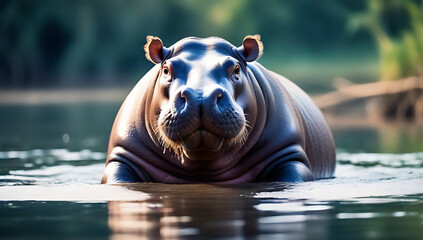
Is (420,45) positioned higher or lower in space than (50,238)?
higher

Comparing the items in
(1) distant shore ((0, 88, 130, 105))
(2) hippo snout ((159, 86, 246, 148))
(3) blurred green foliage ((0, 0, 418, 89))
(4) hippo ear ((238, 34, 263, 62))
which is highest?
(3) blurred green foliage ((0, 0, 418, 89))

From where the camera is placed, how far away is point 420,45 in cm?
1680

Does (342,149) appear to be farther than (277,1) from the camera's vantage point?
No

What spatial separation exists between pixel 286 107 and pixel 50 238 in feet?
11.0

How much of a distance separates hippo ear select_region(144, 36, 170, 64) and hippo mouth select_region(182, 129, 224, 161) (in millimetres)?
832

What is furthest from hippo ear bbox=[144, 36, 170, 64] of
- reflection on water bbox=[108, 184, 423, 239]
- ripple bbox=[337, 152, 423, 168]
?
ripple bbox=[337, 152, 423, 168]

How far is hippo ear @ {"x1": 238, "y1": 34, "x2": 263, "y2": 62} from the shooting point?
6.54 meters

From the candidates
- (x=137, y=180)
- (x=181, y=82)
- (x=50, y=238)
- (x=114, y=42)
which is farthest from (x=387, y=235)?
(x=114, y=42)

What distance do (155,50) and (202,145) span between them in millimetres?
1022

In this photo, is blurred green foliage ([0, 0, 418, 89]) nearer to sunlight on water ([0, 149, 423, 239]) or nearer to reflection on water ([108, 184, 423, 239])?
sunlight on water ([0, 149, 423, 239])

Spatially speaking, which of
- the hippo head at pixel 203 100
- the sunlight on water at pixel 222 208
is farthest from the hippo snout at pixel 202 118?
the sunlight on water at pixel 222 208

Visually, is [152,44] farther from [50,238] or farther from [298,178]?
[50,238]

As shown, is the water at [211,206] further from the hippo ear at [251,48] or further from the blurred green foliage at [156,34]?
the blurred green foliage at [156,34]

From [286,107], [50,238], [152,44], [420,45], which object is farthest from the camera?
[420,45]
